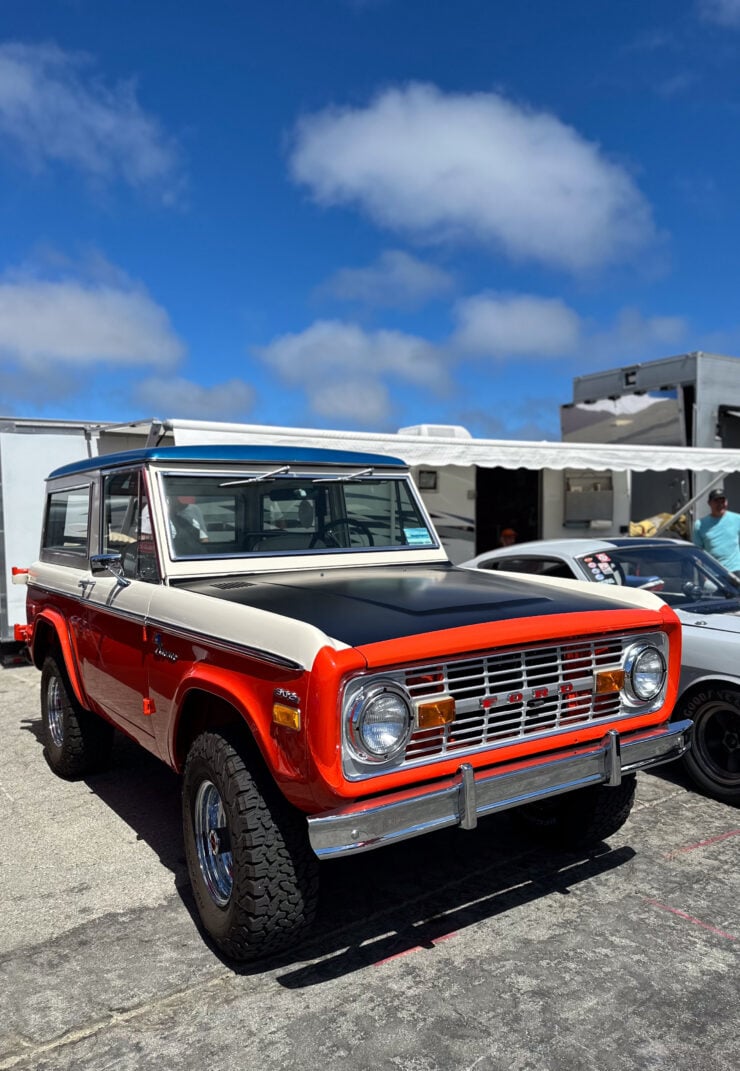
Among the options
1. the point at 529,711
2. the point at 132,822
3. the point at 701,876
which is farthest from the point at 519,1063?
the point at 132,822

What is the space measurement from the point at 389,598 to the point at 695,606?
8.81 feet

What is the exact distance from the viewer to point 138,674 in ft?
12.5

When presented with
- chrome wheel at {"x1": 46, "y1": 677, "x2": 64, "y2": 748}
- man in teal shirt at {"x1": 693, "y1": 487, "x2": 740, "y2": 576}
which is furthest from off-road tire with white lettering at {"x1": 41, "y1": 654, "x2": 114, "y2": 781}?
man in teal shirt at {"x1": 693, "y1": 487, "x2": 740, "y2": 576}

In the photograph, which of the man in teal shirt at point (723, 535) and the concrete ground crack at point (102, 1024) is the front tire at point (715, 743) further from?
the man in teal shirt at point (723, 535)

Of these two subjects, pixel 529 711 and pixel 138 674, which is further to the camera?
pixel 138 674

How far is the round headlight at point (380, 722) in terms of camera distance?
2693 millimetres

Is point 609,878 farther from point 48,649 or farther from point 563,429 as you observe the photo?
point 563,429

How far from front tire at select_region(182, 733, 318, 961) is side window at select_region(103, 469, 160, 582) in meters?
1.16

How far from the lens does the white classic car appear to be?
14.9 feet

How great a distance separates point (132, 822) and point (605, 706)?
2.62m

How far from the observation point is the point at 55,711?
5.33 meters

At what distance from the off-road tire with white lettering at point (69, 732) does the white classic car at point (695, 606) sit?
2.94m

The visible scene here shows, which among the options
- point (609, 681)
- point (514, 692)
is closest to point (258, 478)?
point (514, 692)

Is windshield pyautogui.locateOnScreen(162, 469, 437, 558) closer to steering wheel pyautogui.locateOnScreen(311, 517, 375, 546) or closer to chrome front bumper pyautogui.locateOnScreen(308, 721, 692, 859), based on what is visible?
steering wheel pyautogui.locateOnScreen(311, 517, 375, 546)
